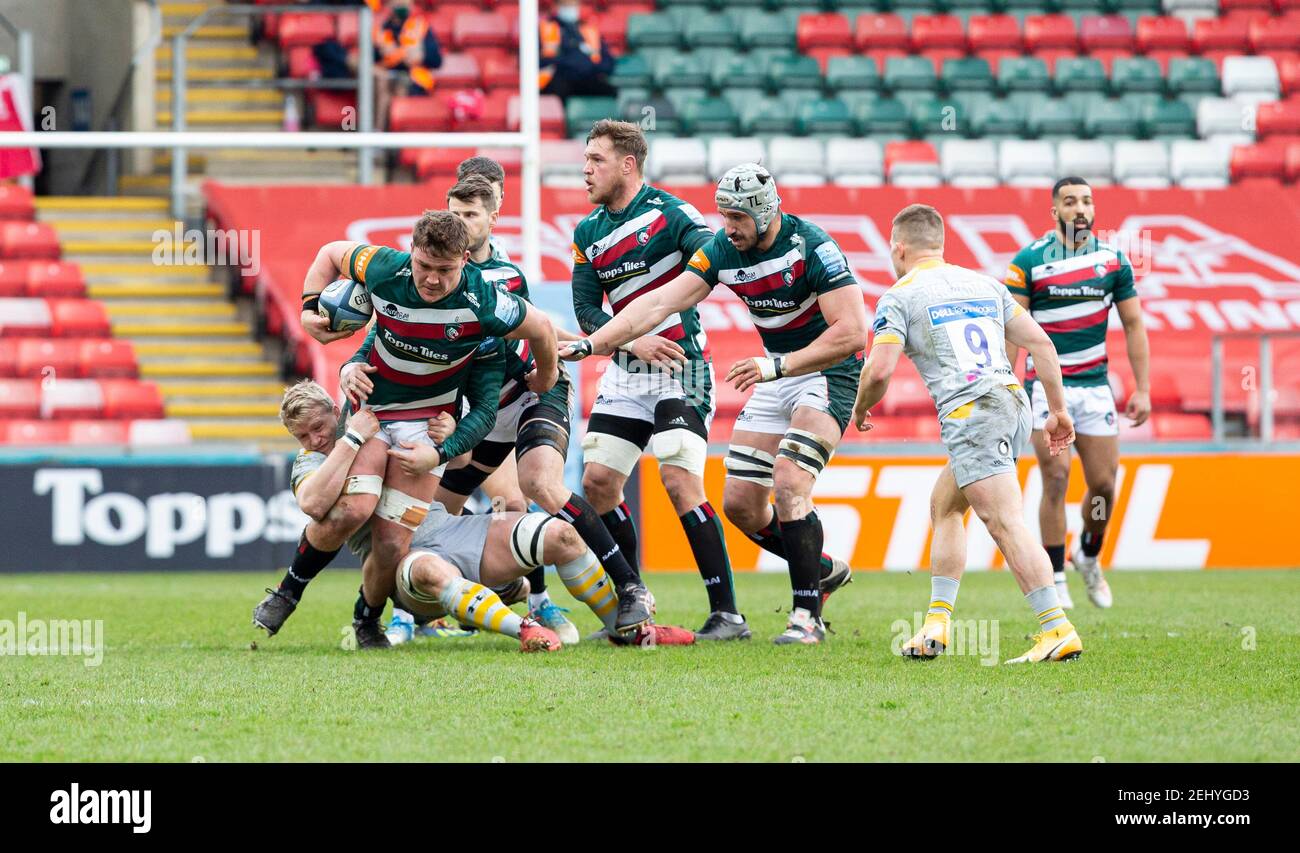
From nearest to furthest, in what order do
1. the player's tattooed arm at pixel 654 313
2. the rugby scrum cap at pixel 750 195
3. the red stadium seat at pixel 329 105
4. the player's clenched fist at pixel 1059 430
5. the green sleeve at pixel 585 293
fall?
the player's clenched fist at pixel 1059 430, the rugby scrum cap at pixel 750 195, the player's tattooed arm at pixel 654 313, the green sleeve at pixel 585 293, the red stadium seat at pixel 329 105

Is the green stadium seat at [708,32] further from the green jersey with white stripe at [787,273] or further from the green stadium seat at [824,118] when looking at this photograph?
the green jersey with white stripe at [787,273]

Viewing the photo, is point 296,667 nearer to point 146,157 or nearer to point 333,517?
point 333,517

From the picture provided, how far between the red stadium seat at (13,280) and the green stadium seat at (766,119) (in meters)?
7.05

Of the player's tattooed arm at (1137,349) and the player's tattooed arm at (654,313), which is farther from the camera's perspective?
the player's tattooed arm at (1137,349)

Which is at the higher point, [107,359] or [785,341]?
[785,341]

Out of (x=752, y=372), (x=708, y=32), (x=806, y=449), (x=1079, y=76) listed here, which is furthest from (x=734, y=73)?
(x=752, y=372)

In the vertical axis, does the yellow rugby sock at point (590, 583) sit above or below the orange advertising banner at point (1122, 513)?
above

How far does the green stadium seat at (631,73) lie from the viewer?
1772 cm

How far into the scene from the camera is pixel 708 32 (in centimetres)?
1859

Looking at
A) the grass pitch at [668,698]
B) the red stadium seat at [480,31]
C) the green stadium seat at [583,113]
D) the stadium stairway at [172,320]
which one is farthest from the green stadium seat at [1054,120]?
the grass pitch at [668,698]

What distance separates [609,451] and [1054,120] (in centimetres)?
1193

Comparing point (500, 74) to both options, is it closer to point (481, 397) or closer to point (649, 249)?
point (649, 249)

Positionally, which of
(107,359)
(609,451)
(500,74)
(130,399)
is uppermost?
(500,74)
